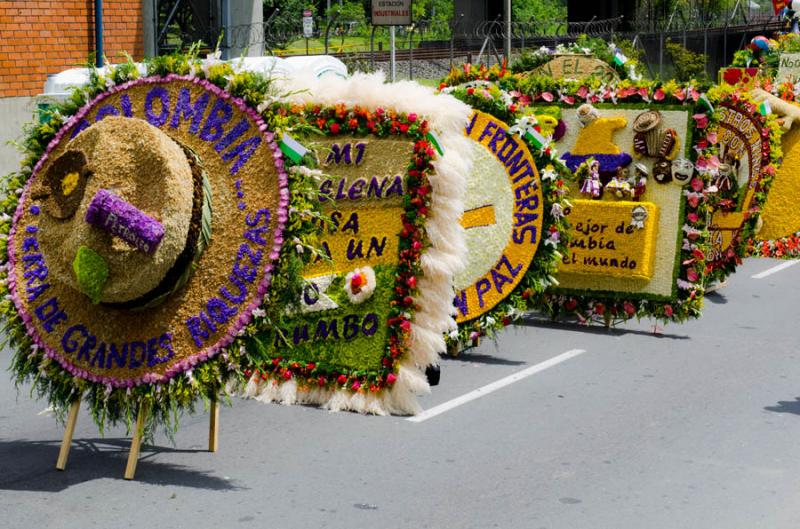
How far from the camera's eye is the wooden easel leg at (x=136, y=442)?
A: 270 inches

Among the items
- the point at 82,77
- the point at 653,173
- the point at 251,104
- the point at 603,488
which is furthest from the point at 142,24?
the point at 603,488

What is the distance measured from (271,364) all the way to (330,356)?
1.53ft

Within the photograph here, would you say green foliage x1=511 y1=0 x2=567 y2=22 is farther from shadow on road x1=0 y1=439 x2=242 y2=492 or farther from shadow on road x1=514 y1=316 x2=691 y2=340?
shadow on road x1=0 y1=439 x2=242 y2=492

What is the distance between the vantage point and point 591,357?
10352 millimetres

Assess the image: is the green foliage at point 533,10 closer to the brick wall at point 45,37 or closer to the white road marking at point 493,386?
the brick wall at point 45,37

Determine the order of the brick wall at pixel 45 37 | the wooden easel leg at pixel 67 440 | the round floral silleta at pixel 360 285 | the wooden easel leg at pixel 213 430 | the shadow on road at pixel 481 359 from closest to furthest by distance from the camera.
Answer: the wooden easel leg at pixel 67 440
the wooden easel leg at pixel 213 430
the round floral silleta at pixel 360 285
the shadow on road at pixel 481 359
the brick wall at pixel 45 37

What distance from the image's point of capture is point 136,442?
22.7 feet

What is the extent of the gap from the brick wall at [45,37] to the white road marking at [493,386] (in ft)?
28.3

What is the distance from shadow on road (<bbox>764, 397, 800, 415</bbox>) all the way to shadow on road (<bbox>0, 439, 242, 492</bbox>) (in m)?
3.94

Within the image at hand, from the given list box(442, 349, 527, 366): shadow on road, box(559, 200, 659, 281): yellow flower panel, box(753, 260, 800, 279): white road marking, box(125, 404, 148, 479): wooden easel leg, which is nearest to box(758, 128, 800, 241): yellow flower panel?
box(753, 260, 800, 279): white road marking

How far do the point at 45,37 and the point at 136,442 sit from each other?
10914mm

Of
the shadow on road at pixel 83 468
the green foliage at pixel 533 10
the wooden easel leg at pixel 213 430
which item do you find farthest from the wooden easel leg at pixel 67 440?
the green foliage at pixel 533 10

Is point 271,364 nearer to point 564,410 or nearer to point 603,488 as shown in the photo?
point 564,410

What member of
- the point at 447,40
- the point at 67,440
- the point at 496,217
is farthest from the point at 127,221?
the point at 447,40
